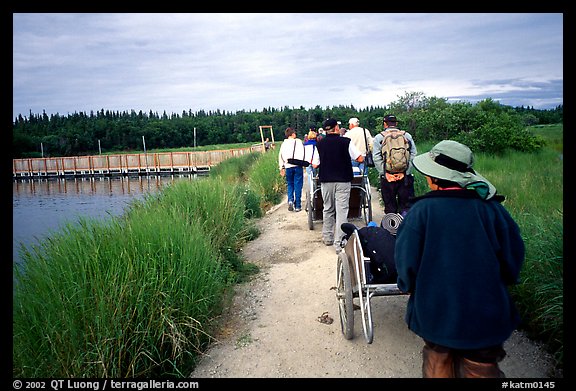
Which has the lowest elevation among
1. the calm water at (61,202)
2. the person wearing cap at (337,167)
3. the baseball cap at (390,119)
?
the calm water at (61,202)

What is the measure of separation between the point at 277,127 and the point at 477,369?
3131 inches

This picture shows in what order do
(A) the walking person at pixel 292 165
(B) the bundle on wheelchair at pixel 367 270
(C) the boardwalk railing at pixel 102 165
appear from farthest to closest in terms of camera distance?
(C) the boardwalk railing at pixel 102 165 < (A) the walking person at pixel 292 165 < (B) the bundle on wheelchair at pixel 367 270

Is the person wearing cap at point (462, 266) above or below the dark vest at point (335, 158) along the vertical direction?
below

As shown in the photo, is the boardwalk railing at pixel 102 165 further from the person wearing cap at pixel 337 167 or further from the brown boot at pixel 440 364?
the brown boot at pixel 440 364

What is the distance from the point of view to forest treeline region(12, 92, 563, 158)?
15930 mm

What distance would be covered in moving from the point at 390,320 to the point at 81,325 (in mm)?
3035

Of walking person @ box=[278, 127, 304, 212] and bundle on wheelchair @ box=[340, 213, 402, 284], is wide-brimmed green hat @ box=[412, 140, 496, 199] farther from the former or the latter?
walking person @ box=[278, 127, 304, 212]

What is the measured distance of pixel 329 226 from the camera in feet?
24.7

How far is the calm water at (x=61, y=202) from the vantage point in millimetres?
5312

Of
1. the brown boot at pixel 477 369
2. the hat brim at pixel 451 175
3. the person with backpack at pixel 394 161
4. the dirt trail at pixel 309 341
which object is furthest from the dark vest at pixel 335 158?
the brown boot at pixel 477 369

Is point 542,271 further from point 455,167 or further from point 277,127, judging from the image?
point 277,127

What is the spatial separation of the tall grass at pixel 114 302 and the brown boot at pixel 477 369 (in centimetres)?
242

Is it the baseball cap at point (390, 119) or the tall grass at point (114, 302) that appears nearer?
the tall grass at point (114, 302)
